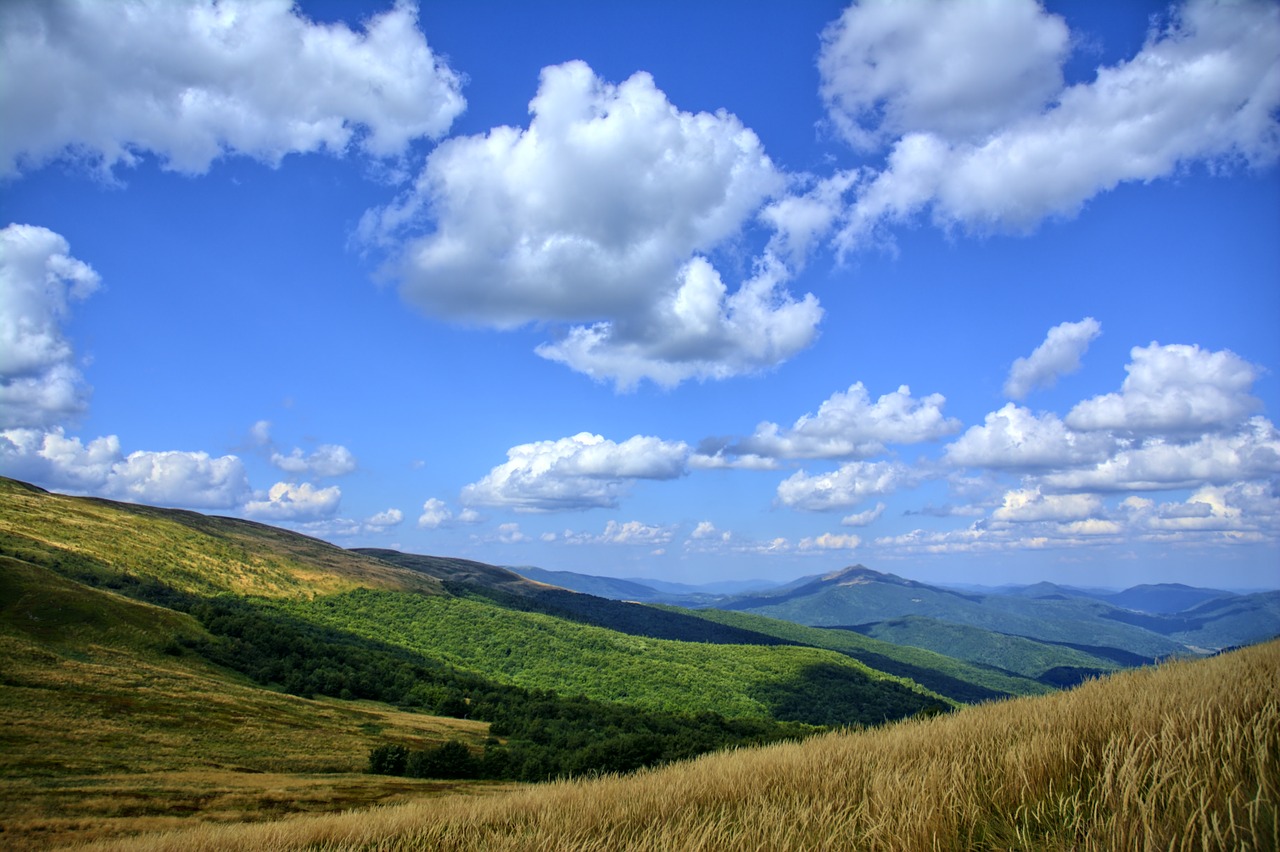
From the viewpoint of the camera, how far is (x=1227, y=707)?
629cm

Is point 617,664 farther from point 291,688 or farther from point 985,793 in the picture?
point 985,793

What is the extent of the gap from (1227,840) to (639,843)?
425 centimetres

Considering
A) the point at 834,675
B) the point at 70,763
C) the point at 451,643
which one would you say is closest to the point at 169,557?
the point at 451,643

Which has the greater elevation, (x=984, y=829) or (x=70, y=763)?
(x=984, y=829)

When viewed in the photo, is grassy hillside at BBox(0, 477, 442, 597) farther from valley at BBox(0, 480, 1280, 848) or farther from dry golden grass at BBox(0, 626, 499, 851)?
dry golden grass at BBox(0, 626, 499, 851)

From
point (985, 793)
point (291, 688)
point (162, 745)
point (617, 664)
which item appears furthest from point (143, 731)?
point (617, 664)

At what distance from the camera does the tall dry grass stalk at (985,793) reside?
4.04m

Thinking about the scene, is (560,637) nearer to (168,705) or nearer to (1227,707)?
(168,705)

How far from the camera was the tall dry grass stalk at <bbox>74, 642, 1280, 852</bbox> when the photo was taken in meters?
4.04

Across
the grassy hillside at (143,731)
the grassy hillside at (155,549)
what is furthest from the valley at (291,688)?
the grassy hillside at (155,549)

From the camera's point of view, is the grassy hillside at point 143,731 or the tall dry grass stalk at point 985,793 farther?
the grassy hillside at point 143,731

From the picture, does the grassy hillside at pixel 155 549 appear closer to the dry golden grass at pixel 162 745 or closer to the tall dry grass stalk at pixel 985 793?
the dry golden grass at pixel 162 745

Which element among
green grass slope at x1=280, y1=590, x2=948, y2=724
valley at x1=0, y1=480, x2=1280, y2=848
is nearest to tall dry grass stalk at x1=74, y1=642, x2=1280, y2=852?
valley at x1=0, y1=480, x2=1280, y2=848

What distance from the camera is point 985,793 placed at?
18.7 ft
